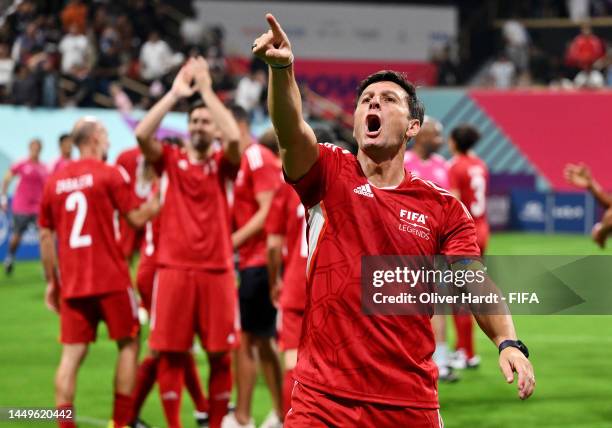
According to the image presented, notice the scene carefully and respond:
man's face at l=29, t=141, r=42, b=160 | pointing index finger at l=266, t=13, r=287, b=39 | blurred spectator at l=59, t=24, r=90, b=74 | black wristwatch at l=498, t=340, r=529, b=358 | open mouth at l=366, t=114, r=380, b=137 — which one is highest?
blurred spectator at l=59, t=24, r=90, b=74

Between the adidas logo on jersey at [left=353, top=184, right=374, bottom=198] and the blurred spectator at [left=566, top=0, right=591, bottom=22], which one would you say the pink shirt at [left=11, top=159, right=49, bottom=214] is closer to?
the adidas logo on jersey at [left=353, top=184, right=374, bottom=198]

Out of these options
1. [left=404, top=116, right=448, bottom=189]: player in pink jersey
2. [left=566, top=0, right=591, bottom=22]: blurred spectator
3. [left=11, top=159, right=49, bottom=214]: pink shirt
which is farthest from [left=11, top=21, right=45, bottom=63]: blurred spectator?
[left=566, top=0, right=591, bottom=22]: blurred spectator

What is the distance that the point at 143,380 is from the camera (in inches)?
301

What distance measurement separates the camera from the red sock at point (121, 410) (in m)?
7.35

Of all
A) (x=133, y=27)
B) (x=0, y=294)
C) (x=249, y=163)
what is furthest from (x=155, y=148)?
(x=133, y=27)

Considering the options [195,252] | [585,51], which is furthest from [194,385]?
[585,51]

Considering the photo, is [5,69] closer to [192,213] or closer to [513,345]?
[192,213]

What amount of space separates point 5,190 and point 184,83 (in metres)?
12.4

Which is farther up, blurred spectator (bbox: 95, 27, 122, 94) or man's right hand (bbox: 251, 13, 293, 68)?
blurred spectator (bbox: 95, 27, 122, 94)

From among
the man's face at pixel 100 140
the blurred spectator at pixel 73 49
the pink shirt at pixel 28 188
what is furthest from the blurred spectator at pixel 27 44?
the man's face at pixel 100 140

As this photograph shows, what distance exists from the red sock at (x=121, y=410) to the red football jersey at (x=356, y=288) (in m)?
3.46

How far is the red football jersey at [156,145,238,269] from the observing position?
7.18 meters

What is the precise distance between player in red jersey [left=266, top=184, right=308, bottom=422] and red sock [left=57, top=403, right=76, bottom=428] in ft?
4.63

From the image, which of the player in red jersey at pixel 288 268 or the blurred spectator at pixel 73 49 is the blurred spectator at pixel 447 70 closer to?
the blurred spectator at pixel 73 49
